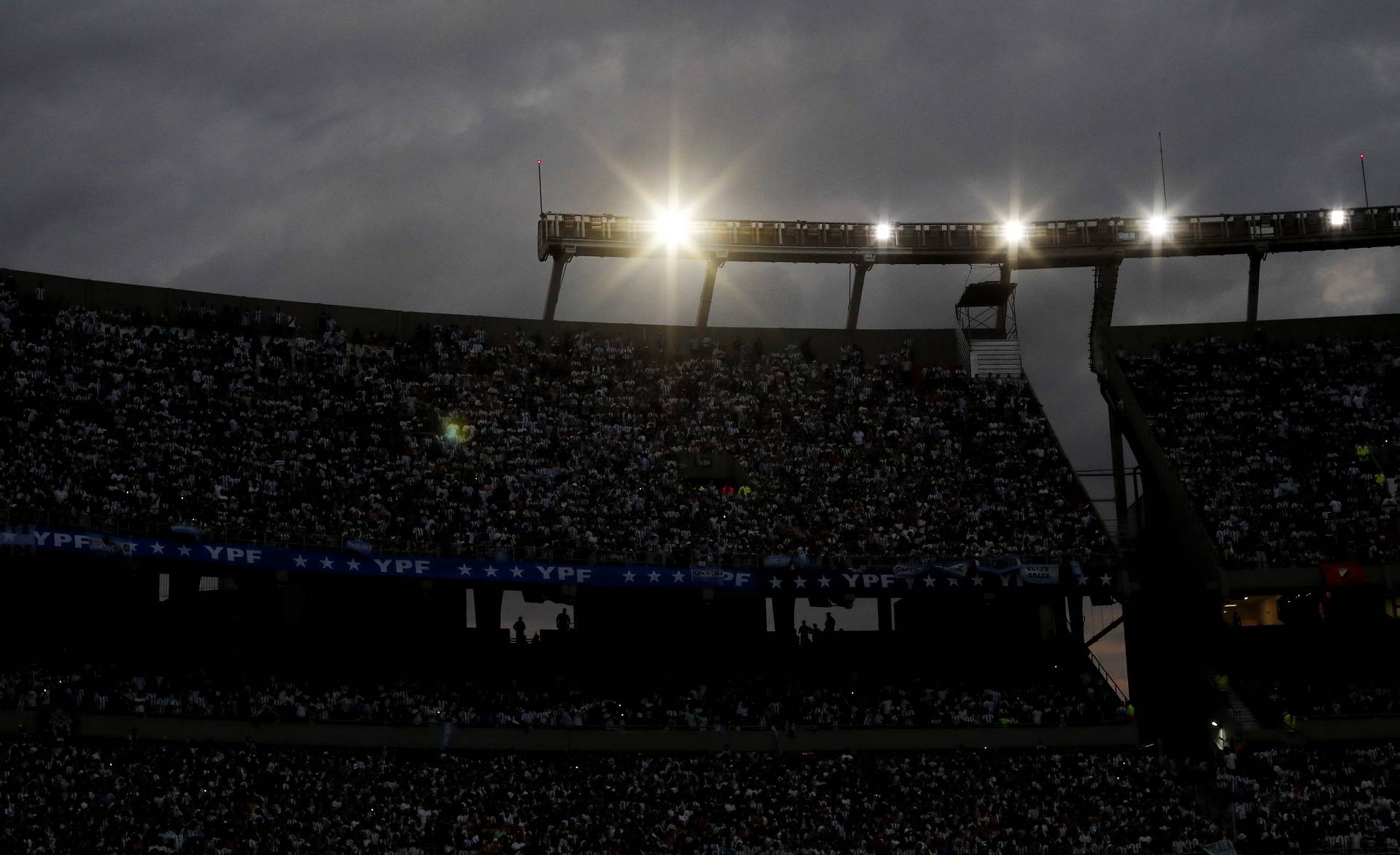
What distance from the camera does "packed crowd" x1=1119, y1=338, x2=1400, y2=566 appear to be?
52812mm

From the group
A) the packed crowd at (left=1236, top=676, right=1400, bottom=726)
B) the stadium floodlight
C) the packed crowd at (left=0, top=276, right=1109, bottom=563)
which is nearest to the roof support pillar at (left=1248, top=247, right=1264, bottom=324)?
the packed crowd at (left=0, top=276, right=1109, bottom=563)

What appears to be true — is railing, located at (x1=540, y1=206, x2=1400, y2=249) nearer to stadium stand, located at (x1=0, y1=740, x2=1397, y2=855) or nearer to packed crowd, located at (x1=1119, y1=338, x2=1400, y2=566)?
packed crowd, located at (x1=1119, y1=338, x2=1400, y2=566)

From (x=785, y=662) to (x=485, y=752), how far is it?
37.5 ft

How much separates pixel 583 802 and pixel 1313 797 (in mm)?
20233

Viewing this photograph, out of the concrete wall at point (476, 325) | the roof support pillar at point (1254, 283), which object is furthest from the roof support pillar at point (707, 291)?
the roof support pillar at point (1254, 283)

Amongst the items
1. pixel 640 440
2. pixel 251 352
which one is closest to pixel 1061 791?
pixel 640 440

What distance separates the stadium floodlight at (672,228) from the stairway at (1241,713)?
87.8ft

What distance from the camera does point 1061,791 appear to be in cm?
4697

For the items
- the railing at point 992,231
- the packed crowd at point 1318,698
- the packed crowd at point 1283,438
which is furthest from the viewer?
the railing at point 992,231

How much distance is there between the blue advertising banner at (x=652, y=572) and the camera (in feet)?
151

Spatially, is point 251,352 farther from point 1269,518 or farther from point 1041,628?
point 1269,518

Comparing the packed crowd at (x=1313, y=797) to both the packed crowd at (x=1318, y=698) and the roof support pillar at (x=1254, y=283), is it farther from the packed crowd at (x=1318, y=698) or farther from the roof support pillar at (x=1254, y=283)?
the roof support pillar at (x=1254, y=283)

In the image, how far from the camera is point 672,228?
64.1 meters

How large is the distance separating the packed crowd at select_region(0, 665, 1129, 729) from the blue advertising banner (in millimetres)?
3285
